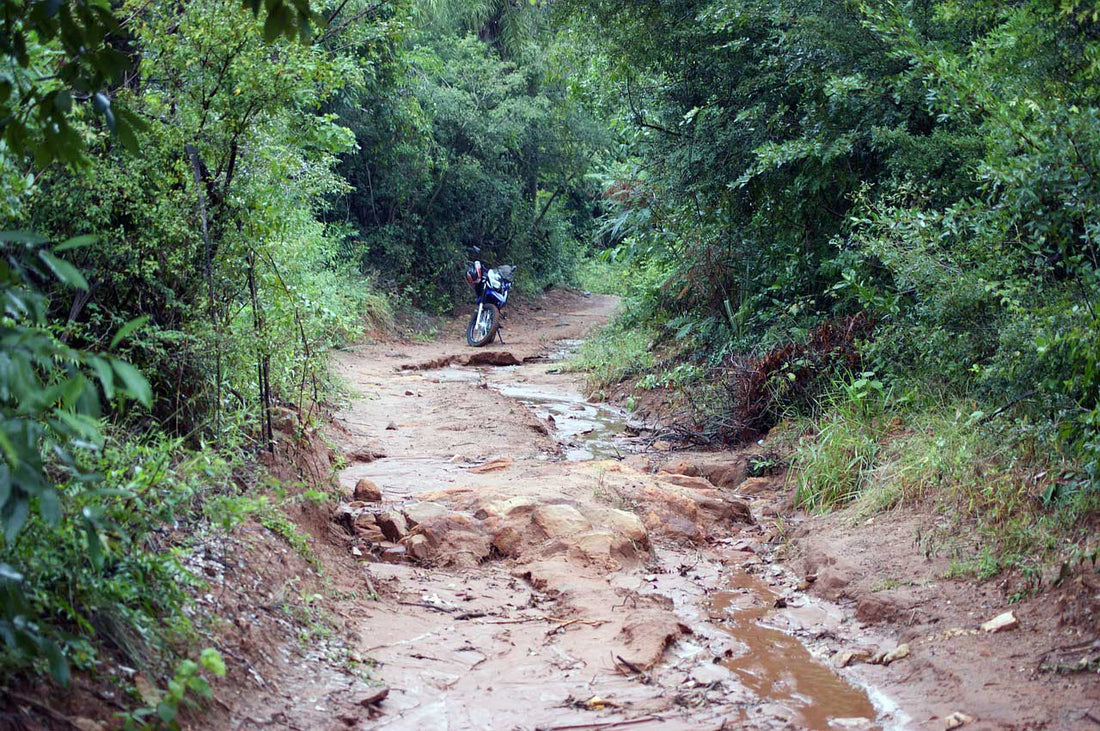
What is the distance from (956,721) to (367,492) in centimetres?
379

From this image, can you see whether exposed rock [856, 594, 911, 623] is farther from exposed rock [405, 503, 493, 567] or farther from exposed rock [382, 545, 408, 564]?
exposed rock [382, 545, 408, 564]

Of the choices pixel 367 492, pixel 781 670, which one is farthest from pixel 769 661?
pixel 367 492

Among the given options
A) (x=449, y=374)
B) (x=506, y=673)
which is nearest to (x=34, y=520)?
(x=506, y=673)

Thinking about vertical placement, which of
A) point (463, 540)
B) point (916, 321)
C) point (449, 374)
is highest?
point (916, 321)

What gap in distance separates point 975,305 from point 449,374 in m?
8.60

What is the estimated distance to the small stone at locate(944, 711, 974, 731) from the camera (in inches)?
139

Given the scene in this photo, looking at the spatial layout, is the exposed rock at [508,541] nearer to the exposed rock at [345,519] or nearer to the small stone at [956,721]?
the exposed rock at [345,519]

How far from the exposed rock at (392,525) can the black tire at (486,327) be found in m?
11.2

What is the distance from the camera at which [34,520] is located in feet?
9.37

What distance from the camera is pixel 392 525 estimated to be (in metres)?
5.53

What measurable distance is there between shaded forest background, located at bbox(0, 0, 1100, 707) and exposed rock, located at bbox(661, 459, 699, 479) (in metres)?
0.87

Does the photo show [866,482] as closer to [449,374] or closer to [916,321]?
[916,321]

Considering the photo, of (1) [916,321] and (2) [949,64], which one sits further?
(1) [916,321]

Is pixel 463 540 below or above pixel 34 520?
below
